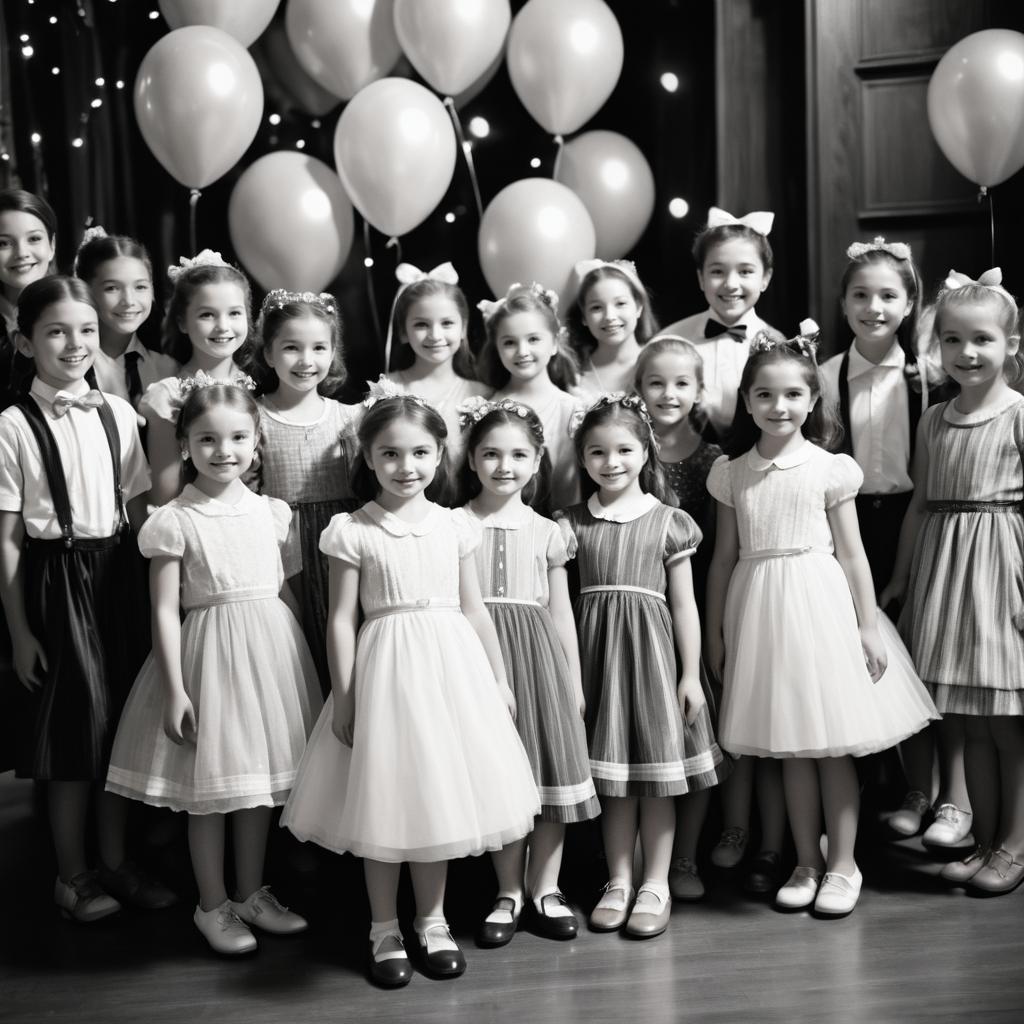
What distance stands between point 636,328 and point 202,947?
1.99 meters

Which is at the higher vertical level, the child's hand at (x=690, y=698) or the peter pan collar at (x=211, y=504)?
the peter pan collar at (x=211, y=504)

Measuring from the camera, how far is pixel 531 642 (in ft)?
8.59

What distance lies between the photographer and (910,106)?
3.73 metres

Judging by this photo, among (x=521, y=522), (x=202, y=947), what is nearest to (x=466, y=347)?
(x=521, y=522)

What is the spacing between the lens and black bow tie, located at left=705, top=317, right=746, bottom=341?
10.7 feet

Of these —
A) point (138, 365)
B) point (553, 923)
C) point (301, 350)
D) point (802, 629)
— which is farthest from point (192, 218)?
point (553, 923)

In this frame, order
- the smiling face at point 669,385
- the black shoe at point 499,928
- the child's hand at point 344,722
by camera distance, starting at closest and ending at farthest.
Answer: the child's hand at point 344,722 < the black shoe at point 499,928 < the smiling face at point 669,385

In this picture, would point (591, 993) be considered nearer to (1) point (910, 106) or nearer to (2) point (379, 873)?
(2) point (379, 873)

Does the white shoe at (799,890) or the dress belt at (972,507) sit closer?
the white shoe at (799,890)

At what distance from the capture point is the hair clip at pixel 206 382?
2.62 meters

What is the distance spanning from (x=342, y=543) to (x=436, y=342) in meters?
0.77

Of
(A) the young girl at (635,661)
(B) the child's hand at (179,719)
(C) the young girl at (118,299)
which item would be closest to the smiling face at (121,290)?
(C) the young girl at (118,299)

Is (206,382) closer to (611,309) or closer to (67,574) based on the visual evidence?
(67,574)

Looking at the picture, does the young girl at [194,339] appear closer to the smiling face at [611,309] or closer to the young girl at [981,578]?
the smiling face at [611,309]
